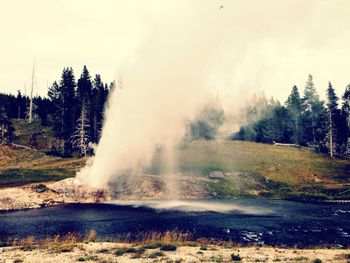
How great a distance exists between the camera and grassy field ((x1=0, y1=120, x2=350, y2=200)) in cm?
8356

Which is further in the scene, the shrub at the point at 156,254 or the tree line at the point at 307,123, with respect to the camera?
the tree line at the point at 307,123

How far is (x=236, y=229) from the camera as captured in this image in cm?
4425

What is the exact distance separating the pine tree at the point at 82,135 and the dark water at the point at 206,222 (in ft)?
166

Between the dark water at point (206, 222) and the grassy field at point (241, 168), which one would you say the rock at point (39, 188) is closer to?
the grassy field at point (241, 168)

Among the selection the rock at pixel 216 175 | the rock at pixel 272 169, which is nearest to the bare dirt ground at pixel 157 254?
the rock at pixel 216 175

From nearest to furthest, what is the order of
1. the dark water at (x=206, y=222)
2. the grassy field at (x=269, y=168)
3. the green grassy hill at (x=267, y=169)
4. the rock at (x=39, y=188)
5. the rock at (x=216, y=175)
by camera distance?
1. the dark water at (x=206, y=222)
2. the rock at (x=39, y=188)
3. the green grassy hill at (x=267, y=169)
4. the grassy field at (x=269, y=168)
5. the rock at (x=216, y=175)

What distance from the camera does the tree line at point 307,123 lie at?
123688 mm

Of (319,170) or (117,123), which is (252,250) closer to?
(117,123)

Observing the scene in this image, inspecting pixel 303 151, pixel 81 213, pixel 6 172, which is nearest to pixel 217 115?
pixel 303 151

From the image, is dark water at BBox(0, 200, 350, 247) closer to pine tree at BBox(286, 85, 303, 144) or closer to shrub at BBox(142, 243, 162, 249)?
shrub at BBox(142, 243, 162, 249)

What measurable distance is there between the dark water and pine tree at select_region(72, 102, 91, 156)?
50566 mm

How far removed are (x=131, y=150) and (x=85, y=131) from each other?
3036 centimetres

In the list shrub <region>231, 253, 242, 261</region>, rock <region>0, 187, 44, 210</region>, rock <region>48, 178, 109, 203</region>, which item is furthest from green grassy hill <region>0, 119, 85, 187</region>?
shrub <region>231, 253, 242, 261</region>

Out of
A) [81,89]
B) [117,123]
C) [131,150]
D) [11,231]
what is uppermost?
[81,89]
